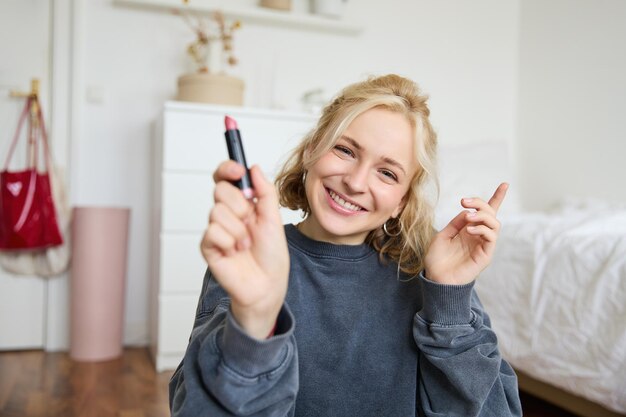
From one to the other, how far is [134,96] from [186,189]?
25.5 inches

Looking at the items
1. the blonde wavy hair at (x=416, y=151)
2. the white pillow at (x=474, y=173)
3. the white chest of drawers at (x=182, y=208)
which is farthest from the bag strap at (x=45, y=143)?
the blonde wavy hair at (x=416, y=151)

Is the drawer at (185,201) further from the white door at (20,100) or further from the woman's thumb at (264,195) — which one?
the woman's thumb at (264,195)

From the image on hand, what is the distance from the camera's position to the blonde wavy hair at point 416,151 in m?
1.07

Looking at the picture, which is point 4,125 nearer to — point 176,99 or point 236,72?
point 176,99

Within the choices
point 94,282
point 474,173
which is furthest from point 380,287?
point 474,173

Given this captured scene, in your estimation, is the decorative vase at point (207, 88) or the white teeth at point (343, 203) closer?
the white teeth at point (343, 203)

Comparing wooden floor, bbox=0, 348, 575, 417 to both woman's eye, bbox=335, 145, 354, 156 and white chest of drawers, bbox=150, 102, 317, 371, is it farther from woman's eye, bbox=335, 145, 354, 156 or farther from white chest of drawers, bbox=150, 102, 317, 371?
woman's eye, bbox=335, 145, 354, 156

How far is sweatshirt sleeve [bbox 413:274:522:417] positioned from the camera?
92cm

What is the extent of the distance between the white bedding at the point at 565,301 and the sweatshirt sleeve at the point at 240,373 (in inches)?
46.6

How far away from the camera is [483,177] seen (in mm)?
2854

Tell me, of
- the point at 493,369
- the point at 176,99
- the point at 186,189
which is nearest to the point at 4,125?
the point at 176,99

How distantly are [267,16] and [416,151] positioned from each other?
200 centimetres

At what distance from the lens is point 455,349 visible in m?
0.93

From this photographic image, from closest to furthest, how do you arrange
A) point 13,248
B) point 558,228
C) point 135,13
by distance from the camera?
point 558,228 → point 13,248 → point 135,13
